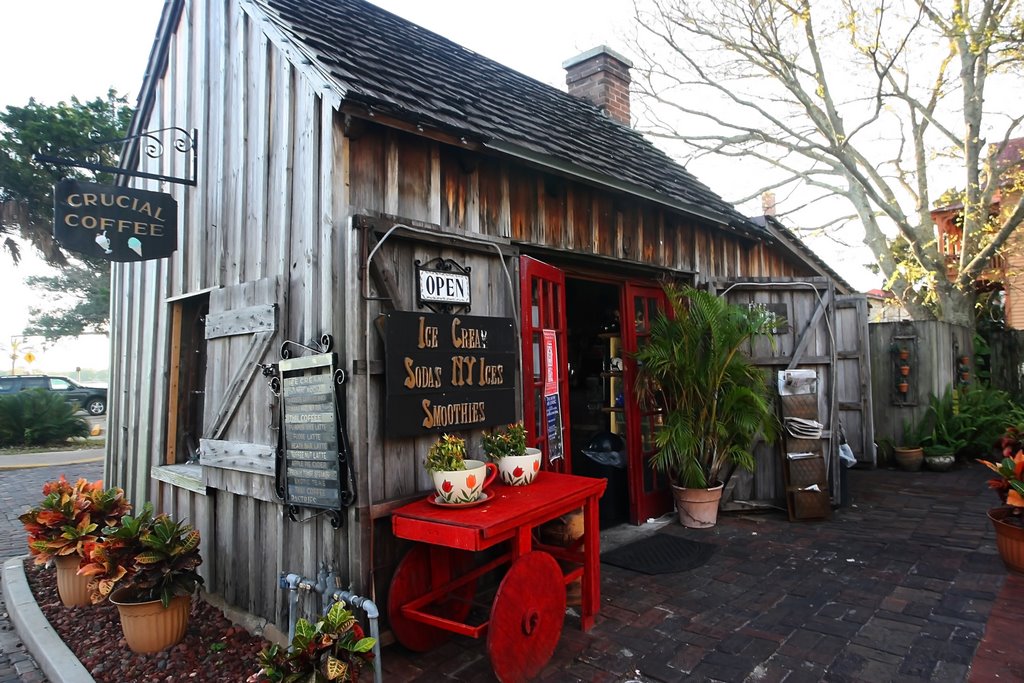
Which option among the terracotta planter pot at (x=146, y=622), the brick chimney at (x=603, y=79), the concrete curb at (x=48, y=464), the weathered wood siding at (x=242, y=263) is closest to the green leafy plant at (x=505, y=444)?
the weathered wood siding at (x=242, y=263)

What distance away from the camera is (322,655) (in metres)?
2.54

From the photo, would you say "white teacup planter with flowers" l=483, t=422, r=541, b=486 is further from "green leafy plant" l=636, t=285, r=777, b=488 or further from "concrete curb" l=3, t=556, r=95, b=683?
"concrete curb" l=3, t=556, r=95, b=683

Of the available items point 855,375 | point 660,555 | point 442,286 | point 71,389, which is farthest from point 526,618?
point 71,389

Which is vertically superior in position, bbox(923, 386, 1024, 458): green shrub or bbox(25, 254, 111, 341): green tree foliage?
bbox(25, 254, 111, 341): green tree foliage

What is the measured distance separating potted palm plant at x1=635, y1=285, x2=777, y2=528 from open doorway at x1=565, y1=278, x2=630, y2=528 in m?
0.55

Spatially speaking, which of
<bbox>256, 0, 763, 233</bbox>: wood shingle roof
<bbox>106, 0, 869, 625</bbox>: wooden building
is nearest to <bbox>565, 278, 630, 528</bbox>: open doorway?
<bbox>106, 0, 869, 625</bbox>: wooden building

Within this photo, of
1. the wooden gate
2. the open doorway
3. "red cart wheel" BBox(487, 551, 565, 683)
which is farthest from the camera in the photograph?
the open doorway

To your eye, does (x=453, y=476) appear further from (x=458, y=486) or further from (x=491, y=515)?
(x=491, y=515)

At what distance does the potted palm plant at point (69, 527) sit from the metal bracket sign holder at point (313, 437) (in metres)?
1.98

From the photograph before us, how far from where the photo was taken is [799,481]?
18.8ft

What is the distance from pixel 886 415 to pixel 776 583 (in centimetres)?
602

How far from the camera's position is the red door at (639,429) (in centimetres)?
578

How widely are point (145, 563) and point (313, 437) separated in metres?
1.32

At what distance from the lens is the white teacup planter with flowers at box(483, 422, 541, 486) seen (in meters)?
3.61
